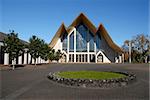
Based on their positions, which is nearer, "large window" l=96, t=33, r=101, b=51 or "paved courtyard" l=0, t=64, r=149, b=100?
"paved courtyard" l=0, t=64, r=149, b=100

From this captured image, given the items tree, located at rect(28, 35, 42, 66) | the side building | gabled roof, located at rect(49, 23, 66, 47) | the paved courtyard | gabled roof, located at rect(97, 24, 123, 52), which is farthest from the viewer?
the side building

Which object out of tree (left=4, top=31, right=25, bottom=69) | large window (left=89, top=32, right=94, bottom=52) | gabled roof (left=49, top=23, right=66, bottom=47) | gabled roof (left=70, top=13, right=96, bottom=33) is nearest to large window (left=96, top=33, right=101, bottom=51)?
large window (left=89, top=32, right=94, bottom=52)

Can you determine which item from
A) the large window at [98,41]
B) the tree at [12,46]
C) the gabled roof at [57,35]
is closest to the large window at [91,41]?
the large window at [98,41]

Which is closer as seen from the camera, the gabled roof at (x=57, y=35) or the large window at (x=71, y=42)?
the gabled roof at (x=57, y=35)

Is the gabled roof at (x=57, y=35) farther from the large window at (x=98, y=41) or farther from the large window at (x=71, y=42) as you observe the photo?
the large window at (x=98, y=41)

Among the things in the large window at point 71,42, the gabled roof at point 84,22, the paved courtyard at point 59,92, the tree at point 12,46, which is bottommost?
the paved courtyard at point 59,92

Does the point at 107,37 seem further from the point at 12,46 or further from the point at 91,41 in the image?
the point at 12,46

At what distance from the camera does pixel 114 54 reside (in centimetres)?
6800

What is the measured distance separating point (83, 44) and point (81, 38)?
199cm

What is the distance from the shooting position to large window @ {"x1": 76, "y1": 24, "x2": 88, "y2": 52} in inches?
2623

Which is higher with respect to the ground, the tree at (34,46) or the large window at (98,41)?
the large window at (98,41)

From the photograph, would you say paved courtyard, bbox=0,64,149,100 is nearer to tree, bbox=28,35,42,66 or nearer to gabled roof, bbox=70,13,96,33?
tree, bbox=28,35,42,66

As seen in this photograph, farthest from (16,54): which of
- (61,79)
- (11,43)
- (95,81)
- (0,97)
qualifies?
(0,97)

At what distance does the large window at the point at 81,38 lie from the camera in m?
66.6
